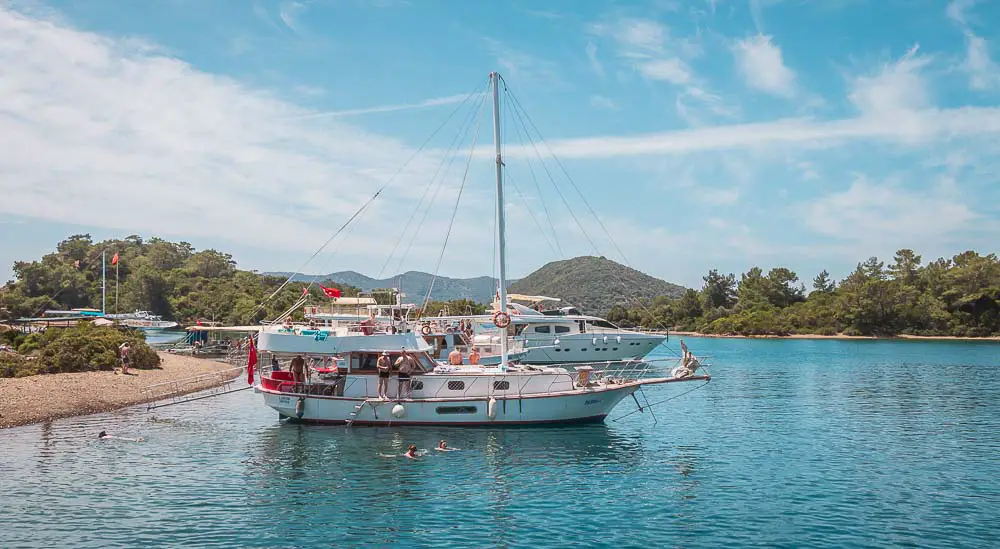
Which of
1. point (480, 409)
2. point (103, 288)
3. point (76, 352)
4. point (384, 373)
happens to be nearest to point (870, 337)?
point (480, 409)

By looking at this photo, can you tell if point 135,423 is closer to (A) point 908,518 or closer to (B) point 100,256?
(A) point 908,518

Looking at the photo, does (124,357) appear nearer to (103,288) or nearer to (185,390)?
(185,390)

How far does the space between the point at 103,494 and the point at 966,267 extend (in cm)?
13236

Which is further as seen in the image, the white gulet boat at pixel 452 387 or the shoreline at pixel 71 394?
the shoreline at pixel 71 394

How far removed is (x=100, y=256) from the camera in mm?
185625

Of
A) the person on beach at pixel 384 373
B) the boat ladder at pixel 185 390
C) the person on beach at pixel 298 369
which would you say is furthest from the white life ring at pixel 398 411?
the boat ladder at pixel 185 390

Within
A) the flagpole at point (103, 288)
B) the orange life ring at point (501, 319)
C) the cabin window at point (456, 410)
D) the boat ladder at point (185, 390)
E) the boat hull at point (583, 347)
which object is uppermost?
the flagpole at point (103, 288)

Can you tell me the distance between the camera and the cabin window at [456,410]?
1335 inches

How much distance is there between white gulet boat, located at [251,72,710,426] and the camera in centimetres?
3366

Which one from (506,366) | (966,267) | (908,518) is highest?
(966,267)

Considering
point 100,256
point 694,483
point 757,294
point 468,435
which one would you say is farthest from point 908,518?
point 100,256

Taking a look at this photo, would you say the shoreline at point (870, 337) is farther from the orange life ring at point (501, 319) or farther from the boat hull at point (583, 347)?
the orange life ring at point (501, 319)

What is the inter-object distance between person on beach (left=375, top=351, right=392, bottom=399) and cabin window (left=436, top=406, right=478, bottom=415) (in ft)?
8.74

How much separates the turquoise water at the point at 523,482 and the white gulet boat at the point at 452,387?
89 centimetres
